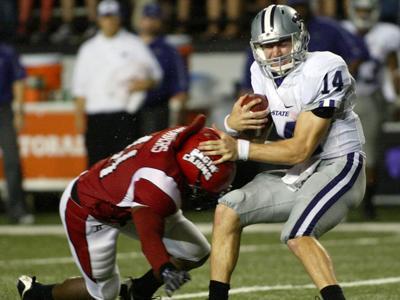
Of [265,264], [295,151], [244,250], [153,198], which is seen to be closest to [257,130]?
[295,151]

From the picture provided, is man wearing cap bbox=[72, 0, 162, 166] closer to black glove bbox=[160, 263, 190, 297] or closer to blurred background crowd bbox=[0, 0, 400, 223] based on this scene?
blurred background crowd bbox=[0, 0, 400, 223]

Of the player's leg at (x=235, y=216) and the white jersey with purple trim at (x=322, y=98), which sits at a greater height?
the white jersey with purple trim at (x=322, y=98)

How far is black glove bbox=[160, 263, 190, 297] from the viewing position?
443cm

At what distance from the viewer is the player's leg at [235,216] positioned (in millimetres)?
4957

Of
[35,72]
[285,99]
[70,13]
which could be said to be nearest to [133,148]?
[285,99]

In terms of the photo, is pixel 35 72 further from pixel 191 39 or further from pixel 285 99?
pixel 285 99

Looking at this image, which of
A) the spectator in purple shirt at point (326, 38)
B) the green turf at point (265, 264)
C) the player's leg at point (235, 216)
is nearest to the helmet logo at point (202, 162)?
the player's leg at point (235, 216)

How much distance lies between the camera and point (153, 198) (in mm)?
4742

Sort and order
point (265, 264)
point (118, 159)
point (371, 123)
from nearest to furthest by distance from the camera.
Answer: point (118, 159)
point (265, 264)
point (371, 123)

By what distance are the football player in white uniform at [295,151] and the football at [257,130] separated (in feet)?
0.08

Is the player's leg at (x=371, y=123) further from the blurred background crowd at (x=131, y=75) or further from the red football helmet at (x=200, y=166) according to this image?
the red football helmet at (x=200, y=166)

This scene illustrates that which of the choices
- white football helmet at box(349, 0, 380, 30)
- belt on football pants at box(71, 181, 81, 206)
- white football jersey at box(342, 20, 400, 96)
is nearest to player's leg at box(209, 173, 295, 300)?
belt on football pants at box(71, 181, 81, 206)

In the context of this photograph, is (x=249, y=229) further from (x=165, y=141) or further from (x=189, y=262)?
(x=165, y=141)

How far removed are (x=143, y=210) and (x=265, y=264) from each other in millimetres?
2791
